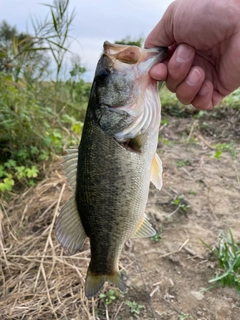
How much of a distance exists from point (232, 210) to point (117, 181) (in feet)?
6.32

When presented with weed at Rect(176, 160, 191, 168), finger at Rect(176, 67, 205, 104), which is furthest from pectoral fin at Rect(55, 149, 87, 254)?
weed at Rect(176, 160, 191, 168)

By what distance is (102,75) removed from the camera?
4.92 feet

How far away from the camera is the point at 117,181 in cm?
151

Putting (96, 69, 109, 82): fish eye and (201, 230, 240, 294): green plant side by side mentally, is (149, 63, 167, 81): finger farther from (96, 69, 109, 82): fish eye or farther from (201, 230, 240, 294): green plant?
(201, 230, 240, 294): green plant

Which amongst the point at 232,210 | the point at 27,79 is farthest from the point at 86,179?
the point at 27,79

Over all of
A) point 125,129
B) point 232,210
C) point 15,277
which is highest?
point 125,129

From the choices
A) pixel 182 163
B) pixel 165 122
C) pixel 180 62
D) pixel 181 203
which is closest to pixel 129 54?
pixel 180 62

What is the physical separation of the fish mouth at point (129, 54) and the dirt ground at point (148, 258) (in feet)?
5.24

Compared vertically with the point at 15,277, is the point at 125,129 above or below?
above

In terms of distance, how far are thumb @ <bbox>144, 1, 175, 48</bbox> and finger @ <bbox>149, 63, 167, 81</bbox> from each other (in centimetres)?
36

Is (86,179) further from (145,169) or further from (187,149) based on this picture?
(187,149)

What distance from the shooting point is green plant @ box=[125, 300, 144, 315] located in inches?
89.0

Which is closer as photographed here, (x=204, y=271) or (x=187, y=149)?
(x=204, y=271)

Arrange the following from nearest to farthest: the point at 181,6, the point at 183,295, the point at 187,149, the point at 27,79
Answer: the point at 181,6 → the point at 183,295 → the point at 27,79 → the point at 187,149
